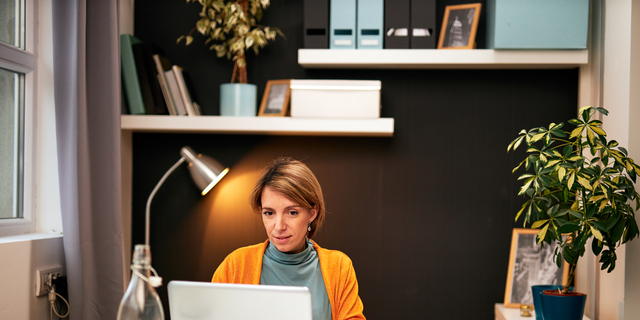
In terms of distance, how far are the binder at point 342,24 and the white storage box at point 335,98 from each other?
179mm

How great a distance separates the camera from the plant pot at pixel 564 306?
1767 mm

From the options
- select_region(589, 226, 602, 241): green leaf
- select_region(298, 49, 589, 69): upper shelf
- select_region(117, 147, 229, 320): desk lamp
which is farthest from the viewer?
select_region(298, 49, 589, 69): upper shelf

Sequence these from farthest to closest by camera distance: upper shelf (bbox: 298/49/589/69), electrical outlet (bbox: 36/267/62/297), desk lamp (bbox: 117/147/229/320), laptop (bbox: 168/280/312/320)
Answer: upper shelf (bbox: 298/49/589/69)
electrical outlet (bbox: 36/267/62/297)
laptop (bbox: 168/280/312/320)
desk lamp (bbox: 117/147/229/320)

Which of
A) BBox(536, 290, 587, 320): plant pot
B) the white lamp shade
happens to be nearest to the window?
the white lamp shade

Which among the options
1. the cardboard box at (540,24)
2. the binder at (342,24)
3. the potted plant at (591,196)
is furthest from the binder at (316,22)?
the potted plant at (591,196)

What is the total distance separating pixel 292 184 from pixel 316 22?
96 centimetres

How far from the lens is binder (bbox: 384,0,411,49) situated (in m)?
→ 2.19

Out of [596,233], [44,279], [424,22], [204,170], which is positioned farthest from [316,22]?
[44,279]

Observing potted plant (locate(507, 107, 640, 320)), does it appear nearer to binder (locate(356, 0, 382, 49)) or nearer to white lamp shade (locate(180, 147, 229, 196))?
binder (locate(356, 0, 382, 49))

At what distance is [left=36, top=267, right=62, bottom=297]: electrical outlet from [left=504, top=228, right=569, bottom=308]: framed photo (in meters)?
1.88

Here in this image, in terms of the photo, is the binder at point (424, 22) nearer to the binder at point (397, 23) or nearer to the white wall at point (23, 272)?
the binder at point (397, 23)

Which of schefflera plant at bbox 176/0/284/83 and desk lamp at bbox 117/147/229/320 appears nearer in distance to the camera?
desk lamp at bbox 117/147/229/320

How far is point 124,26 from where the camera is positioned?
2.39m

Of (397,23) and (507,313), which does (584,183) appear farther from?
(397,23)
